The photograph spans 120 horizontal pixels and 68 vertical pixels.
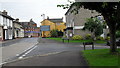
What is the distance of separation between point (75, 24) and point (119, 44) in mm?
17538

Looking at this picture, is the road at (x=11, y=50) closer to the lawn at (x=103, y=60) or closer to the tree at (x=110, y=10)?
the lawn at (x=103, y=60)

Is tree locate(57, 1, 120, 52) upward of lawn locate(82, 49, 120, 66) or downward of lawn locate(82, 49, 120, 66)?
upward

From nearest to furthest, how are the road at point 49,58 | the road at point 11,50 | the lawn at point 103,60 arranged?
the lawn at point 103,60, the road at point 49,58, the road at point 11,50

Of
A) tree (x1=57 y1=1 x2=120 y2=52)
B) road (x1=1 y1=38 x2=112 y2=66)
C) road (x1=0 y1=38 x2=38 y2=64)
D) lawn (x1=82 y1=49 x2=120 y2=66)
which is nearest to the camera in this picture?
lawn (x1=82 y1=49 x2=120 y2=66)

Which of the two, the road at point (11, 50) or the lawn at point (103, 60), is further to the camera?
the road at point (11, 50)

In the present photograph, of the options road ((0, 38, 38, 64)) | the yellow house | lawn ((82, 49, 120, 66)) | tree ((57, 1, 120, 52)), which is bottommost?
road ((0, 38, 38, 64))

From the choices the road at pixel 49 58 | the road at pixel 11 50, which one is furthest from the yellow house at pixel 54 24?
the road at pixel 49 58

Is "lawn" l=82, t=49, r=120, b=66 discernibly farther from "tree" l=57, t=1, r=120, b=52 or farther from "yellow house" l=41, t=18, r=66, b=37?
"yellow house" l=41, t=18, r=66, b=37

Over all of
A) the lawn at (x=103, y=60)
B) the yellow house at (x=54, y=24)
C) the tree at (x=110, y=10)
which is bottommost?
the lawn at (x=103, y=60)

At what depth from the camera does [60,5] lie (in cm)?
1111

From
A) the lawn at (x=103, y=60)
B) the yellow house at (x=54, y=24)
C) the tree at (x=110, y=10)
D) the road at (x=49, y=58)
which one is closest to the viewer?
the lawn at (x=103, y=60)

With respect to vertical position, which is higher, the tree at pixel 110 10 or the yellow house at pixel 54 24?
the yellow house at pixel 54 24

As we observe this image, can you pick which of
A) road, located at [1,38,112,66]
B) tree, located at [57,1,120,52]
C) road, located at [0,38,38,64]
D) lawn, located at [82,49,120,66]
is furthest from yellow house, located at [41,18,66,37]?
lawn, located at [82,49,120,66]

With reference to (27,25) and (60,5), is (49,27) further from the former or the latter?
(60,5)
